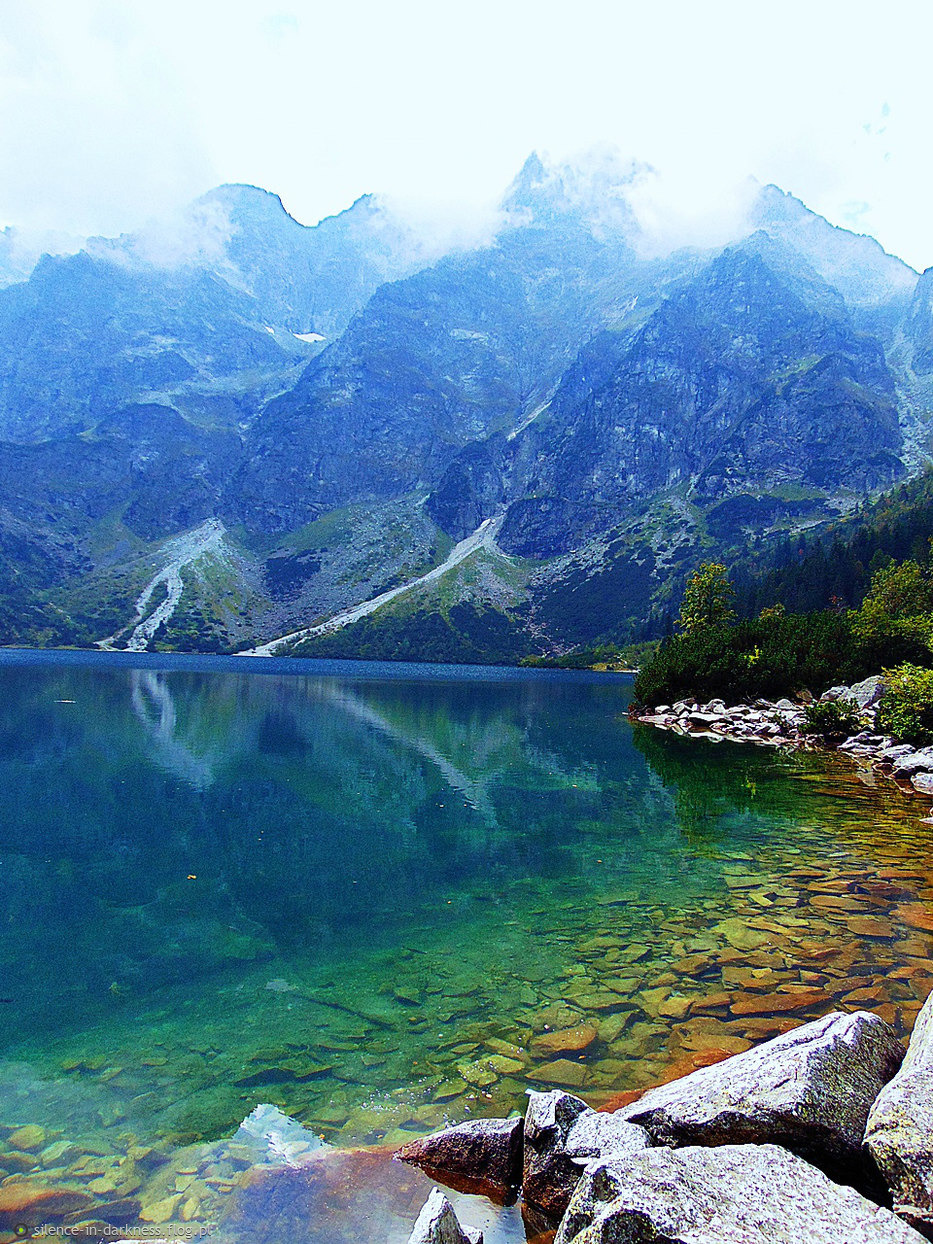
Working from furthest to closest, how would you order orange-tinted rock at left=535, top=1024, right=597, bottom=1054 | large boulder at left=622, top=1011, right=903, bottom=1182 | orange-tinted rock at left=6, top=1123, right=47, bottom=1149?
orange-tinted rock at left=535, top=1024, right=597, bottom=1054 < orange-tinted rock at left=6, top=1123, right=47, bottom=1149 < large boulder at left=622, top=1011, right=903, bottom=1182

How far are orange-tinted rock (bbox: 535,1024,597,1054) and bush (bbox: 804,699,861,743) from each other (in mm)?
40617

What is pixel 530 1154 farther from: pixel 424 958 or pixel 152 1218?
pixel 424 958

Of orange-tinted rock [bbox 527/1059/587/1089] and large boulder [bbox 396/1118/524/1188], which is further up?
large boulder [bbox 396/1118/524/1188]

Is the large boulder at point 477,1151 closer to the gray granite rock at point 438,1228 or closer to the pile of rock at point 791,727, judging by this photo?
the gray granite rock at point 438,1228

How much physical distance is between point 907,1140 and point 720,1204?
6.09 ft

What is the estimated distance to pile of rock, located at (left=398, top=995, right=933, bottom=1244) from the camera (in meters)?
4.48

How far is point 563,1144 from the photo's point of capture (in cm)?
627

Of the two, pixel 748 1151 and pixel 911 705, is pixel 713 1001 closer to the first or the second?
pixel 748 1151

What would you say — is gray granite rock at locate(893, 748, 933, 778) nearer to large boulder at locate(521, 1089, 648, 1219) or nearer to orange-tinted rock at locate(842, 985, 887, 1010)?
orange-tinted rock at locate(842, 985, 887, 1010)

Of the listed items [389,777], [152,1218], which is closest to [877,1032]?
[152,1218]

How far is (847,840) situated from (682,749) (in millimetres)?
23976

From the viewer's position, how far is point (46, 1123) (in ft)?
26.0

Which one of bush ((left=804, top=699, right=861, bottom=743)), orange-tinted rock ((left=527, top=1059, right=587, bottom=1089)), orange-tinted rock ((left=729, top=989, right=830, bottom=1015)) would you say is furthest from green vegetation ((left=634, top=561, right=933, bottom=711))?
orange-tinted rock ((left=527, top=1059, right=587, bottom=1089))

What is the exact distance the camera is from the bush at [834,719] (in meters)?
43.5
